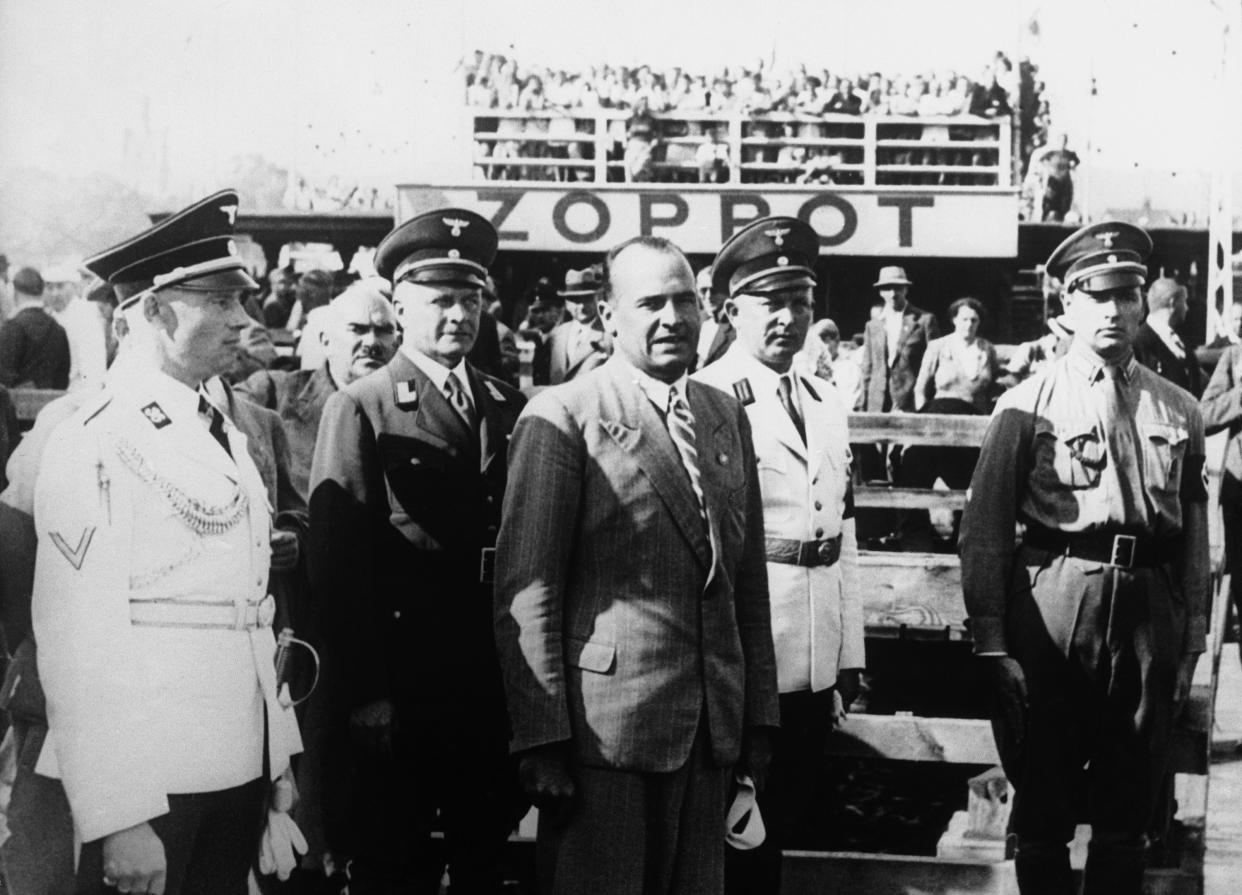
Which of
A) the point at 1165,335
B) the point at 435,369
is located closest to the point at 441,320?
the point at 435,369

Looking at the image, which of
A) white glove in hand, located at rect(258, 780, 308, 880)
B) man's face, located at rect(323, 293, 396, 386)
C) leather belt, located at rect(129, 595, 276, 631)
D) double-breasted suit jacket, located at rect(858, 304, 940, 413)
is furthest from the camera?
double-breasted suit jacket, located at rect(858, 304, 940, 413)

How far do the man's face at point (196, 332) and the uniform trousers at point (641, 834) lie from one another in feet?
4.24

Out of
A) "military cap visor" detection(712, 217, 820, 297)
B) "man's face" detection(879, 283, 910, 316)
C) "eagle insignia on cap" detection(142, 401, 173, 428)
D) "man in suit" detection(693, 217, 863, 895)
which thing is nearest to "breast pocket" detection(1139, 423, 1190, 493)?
"man in suit" detection(693, 217, 863, 895)

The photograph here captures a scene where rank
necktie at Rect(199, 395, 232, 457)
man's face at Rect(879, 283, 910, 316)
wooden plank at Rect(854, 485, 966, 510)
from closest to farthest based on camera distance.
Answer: necktie at Rect(199, 395, 232, 457), wooden plank at Rect(854, 485, 966, 510), man's face at Rect(879, 283, 910, 316)

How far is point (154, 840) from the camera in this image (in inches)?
123

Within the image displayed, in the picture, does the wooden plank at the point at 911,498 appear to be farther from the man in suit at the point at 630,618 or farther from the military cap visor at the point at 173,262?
the military cap visor at the point at 173,262

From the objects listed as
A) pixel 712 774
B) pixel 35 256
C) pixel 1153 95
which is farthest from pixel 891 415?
pixel 35 256

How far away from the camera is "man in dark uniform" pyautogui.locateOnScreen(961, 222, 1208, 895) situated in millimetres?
4121

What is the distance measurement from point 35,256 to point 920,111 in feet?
10.3

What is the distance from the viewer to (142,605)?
3.21 m

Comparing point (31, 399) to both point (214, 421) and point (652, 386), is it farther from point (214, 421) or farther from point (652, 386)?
point (652, 386)

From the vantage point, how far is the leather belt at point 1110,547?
13.5 feet

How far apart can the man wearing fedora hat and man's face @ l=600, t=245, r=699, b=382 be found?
2478mm

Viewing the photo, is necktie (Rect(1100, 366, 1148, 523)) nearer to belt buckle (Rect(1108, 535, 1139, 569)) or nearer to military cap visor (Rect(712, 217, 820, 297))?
belt buckle (Rect(1108, 535, 1139, 569))
